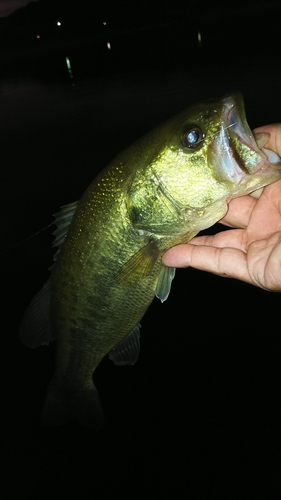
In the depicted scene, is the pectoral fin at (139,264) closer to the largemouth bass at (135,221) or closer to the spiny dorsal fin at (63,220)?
the largemouth bass at (135,221)

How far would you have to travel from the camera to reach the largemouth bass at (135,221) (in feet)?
6.61

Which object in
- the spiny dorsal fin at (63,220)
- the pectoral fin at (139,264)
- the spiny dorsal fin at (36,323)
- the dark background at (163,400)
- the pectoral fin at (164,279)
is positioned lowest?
the dark background at (163,400)

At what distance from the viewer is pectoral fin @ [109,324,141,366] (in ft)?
9.34

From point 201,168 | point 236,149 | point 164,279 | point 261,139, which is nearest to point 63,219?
point 164,279

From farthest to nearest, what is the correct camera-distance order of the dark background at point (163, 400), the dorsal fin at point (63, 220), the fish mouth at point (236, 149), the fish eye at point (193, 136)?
the dark background at point (163, 400)
the dorsal fin at point (63, 220)
the fish eye at point (193, 136)
the fish mouth at point (236, 149)

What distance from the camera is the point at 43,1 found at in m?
88.6

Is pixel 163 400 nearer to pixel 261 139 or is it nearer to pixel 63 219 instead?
pixel 63 219

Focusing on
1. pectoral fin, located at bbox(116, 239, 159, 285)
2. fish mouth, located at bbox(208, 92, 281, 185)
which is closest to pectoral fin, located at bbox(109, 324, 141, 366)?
pectoral fin, located at bbox(116, 239, 159, 285)

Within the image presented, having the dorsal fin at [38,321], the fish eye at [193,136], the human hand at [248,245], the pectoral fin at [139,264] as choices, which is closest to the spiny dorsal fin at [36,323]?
the dorsal fin at [38,321]

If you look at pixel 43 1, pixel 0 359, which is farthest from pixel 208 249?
pixel 43 1

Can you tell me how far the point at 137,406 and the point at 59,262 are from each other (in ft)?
7.85

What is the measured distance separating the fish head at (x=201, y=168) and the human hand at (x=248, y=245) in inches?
10.4

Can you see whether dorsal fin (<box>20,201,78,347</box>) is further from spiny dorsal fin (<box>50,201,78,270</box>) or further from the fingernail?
the fingernail

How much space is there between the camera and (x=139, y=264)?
7.63 ft
